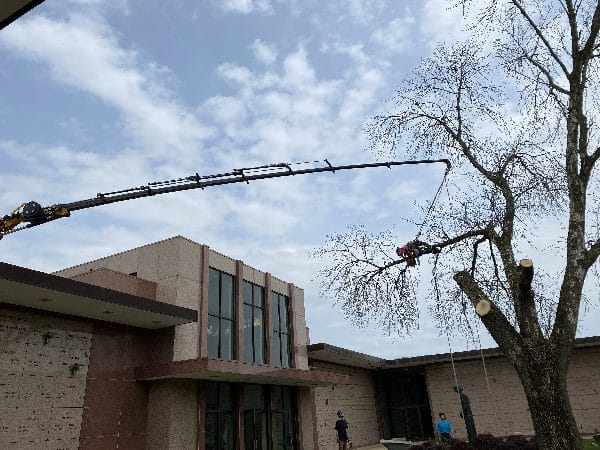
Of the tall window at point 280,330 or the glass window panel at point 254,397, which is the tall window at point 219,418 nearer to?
the glass window panel at point 254,397

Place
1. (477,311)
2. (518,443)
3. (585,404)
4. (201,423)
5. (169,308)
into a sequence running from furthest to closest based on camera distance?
(585,404), (201,423), (169,308), (518,443), (477,311)

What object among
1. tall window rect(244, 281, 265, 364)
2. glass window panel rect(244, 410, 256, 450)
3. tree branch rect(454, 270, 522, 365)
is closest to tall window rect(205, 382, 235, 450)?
glass window panel rect(244, 410, 256, 450)

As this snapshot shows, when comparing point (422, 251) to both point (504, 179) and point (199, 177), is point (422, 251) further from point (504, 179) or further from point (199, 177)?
point (199, 177)

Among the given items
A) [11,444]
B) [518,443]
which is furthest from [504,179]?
[11,444]

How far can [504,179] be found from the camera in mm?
11562

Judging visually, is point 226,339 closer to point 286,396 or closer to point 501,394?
point 286,396

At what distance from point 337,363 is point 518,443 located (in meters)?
15.6

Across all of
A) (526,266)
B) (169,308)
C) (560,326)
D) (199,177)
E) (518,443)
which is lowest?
(518,443)

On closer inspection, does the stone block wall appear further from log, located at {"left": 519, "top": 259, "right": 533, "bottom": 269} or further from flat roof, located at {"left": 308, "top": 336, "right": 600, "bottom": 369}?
log, located at {"left": 519, "top": 259, "right": 533, "bottom": 269}

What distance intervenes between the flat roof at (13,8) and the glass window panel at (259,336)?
17.7 meters

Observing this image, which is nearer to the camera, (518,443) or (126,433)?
(518,443)

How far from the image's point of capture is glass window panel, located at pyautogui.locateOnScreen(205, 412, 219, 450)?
16.9 metres

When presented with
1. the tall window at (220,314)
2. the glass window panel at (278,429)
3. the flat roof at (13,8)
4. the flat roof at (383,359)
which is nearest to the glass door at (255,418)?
the glass window panel at (278,429)

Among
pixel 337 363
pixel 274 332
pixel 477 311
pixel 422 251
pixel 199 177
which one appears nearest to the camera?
pixel 477 311
